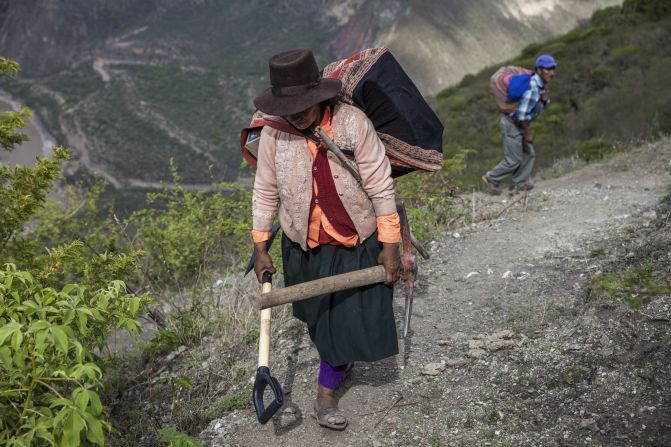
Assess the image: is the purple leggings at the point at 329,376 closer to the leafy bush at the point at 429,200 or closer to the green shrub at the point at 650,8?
the leafy bush at the point at 429,200

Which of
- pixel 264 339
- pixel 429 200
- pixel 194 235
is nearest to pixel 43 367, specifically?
pixel 264 339

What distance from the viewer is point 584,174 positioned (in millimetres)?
7570

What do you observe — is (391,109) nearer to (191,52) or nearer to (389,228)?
(389,228)

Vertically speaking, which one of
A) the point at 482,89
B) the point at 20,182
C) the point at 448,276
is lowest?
the point at 482,89

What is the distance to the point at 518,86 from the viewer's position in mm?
6523

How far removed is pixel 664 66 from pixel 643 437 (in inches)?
574

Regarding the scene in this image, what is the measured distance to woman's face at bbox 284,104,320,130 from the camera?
2521 mm

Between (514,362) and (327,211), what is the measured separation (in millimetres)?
1365

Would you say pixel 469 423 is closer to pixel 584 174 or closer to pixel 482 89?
pixel 584 174

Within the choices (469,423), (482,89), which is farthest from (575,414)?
(482,89)

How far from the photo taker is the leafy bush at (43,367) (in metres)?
1.73

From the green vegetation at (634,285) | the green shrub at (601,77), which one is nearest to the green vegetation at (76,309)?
the green vegetation at (634,285)

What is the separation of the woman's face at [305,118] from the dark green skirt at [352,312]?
2.06 ft

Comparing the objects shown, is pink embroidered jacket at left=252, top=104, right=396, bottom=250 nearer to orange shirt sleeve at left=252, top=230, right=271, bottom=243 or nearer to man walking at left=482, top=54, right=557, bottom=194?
orange shirt sleeve at left=252, top=230, right=271, bottom=243
